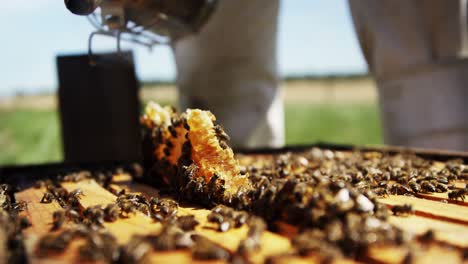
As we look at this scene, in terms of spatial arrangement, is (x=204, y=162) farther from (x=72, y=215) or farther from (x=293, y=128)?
(x=293, y=128)

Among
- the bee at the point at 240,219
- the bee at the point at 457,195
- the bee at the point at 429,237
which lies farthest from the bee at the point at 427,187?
the bee at the point at 240,219

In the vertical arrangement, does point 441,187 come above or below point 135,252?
below

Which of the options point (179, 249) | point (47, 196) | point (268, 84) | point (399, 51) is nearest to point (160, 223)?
point (179, 249)

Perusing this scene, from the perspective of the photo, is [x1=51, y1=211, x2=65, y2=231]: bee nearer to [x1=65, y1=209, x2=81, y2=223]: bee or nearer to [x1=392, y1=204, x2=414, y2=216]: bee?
[x1=65, y1=209, x2=81, y2=223]: bee

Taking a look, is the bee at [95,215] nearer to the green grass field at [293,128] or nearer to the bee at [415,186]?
the bee at [415,186]

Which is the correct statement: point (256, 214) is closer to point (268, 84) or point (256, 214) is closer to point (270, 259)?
point (270, 259)

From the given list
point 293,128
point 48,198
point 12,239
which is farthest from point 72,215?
point 293,128

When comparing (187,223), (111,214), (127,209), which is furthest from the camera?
A: (127,209)
